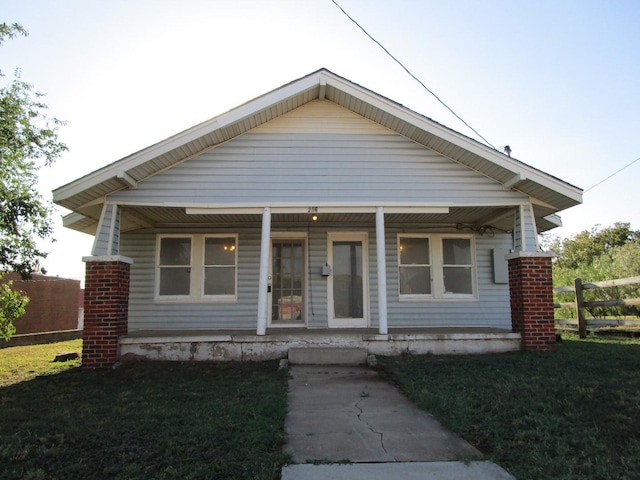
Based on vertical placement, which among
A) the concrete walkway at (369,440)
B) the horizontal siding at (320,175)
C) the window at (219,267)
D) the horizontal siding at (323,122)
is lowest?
the concrete walkway at (369,440)

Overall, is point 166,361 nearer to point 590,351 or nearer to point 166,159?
point 166,159

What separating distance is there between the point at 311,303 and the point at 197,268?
2.71 metres

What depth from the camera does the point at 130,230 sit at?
10664 millimetres

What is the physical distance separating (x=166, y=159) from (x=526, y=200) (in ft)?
22.4

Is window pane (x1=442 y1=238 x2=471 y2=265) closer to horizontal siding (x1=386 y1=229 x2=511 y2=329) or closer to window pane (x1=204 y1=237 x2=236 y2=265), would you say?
horizontal siding (x1=386 y1=229 x2=511 y2=329)

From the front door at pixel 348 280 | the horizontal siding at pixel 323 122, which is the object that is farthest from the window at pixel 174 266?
the horizontal siding at pixel 323 122


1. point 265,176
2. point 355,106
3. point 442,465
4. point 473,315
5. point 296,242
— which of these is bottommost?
point 442,465

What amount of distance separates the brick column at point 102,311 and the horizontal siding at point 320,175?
145 centimetres

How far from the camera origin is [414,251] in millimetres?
11016

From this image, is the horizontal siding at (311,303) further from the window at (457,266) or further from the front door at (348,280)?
the window at (457,266)

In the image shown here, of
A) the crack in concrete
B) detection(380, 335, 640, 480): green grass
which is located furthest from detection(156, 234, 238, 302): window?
the crack in concrete

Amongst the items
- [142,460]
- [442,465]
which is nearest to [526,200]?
[442,465]

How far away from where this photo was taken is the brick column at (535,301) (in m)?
8.55

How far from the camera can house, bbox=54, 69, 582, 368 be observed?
27.2 feet
